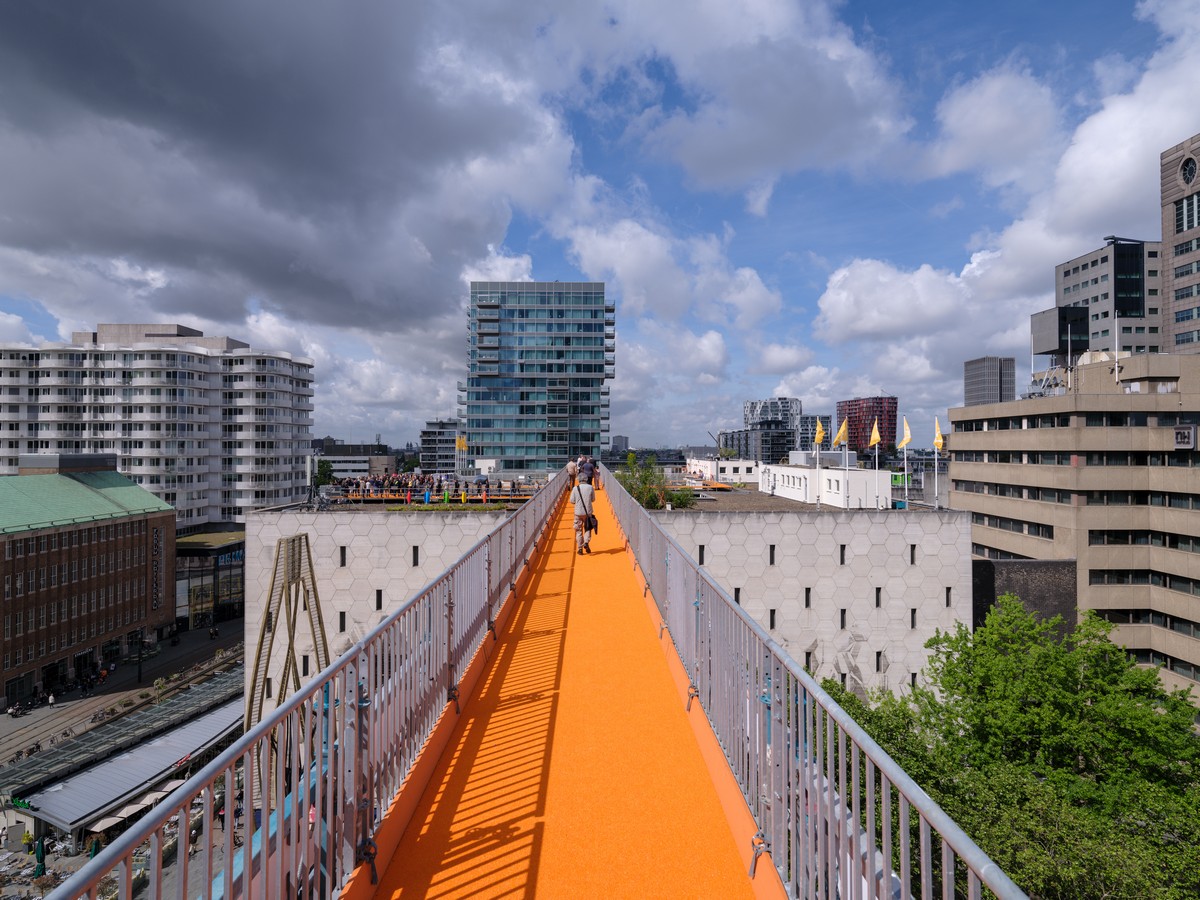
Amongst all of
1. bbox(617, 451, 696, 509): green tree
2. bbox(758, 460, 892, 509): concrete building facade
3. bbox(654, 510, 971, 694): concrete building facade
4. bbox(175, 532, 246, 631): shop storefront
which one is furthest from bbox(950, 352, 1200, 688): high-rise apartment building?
bbox(175, 532, 246, 631): shop storefront

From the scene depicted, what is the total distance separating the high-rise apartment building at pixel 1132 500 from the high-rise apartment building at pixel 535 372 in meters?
58.2

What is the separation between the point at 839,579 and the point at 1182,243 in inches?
2572

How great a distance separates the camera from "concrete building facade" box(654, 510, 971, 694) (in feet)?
85.0

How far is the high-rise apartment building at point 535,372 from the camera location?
88938 millimetres

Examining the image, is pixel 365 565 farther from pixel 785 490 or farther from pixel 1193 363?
pixel 1193 363

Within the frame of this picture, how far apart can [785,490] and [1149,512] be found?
23884 mm

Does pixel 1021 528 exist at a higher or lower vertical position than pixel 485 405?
lower

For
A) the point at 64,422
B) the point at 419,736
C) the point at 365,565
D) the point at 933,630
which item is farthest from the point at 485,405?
the point at 419,736

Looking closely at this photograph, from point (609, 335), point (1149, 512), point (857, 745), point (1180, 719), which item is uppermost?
point (609, 335)

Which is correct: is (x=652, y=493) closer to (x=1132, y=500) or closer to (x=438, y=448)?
(x=1132, y=500)

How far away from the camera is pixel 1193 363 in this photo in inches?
1507

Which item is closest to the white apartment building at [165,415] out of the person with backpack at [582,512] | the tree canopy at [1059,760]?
the person with backpack at [582,512]

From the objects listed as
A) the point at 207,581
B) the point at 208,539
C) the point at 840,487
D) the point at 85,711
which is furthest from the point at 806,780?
the point at 208,539

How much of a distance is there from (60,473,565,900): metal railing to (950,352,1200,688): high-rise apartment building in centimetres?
4293
